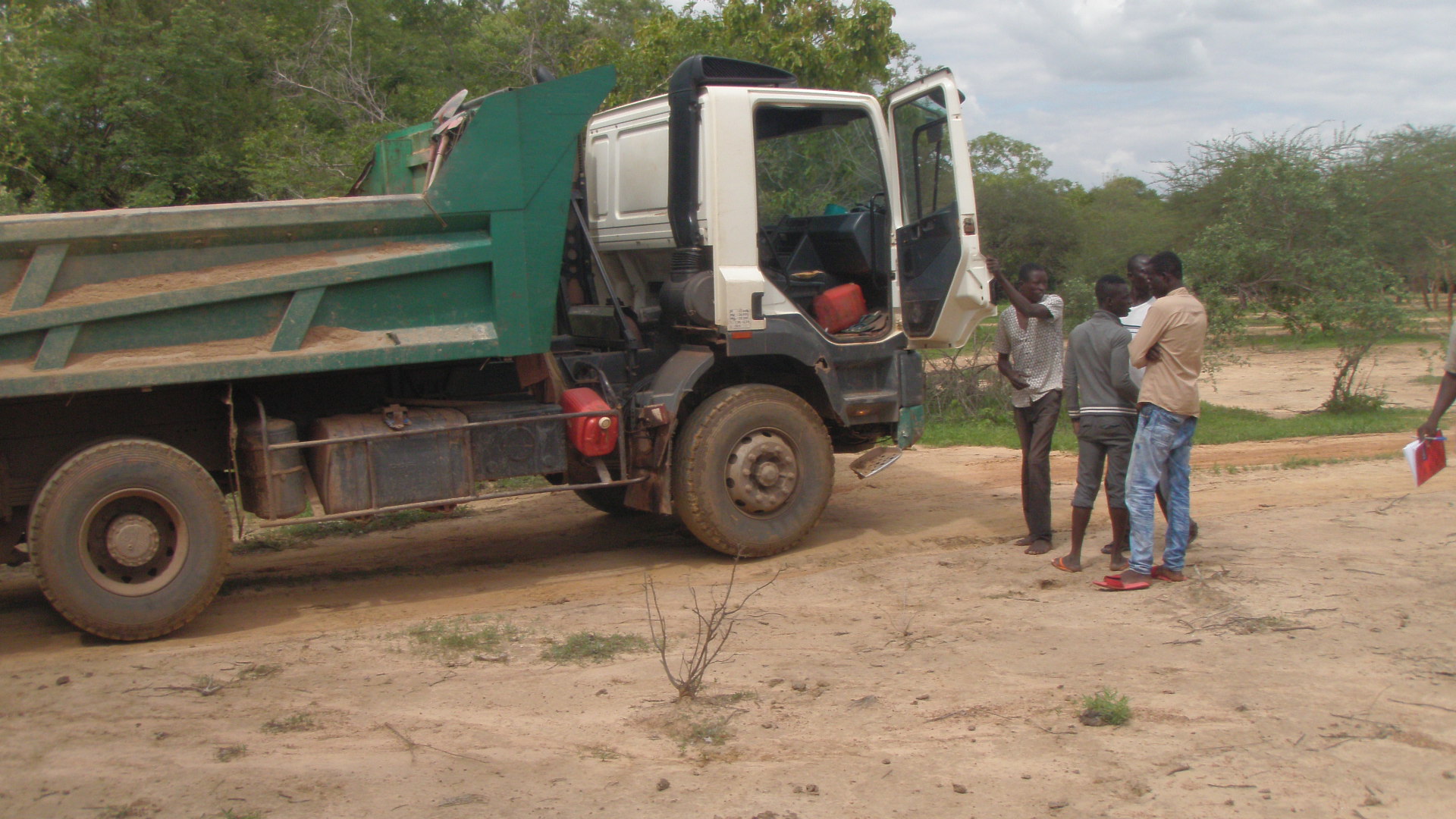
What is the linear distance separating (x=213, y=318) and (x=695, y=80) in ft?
8.87

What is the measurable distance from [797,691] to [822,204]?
3.54 meters

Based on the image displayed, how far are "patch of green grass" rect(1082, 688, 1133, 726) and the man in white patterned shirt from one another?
249 cm

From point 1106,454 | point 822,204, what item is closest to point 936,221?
point 822,204

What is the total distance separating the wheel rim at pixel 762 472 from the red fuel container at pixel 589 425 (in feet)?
2.29

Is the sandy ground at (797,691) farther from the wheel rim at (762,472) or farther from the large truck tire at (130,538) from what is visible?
the wheel rim at (762,472)

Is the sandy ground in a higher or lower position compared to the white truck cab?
lower

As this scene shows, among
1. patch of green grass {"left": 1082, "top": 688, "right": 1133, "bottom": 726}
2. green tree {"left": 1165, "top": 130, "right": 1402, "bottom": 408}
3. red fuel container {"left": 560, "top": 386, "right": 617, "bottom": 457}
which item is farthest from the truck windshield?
green tree {"left": 1165, "top": 130, "right": 1402, "bottom": 408}

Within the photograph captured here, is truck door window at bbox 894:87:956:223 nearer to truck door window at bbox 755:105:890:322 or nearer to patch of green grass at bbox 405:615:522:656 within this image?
truck door window at bbox 755:105:890:322

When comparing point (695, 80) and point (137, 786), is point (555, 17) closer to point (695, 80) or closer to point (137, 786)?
point (695, 80)

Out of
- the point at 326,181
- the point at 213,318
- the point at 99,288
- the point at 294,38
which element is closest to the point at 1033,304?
the point at 213,318

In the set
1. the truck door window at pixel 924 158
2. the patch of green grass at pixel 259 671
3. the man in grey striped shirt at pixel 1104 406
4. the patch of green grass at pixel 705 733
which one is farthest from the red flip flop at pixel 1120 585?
the patch of green grass at pixel 259 671

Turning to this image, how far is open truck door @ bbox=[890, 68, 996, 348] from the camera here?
21.4ft

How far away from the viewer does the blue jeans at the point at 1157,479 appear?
5.54 metres

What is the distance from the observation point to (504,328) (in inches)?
223
